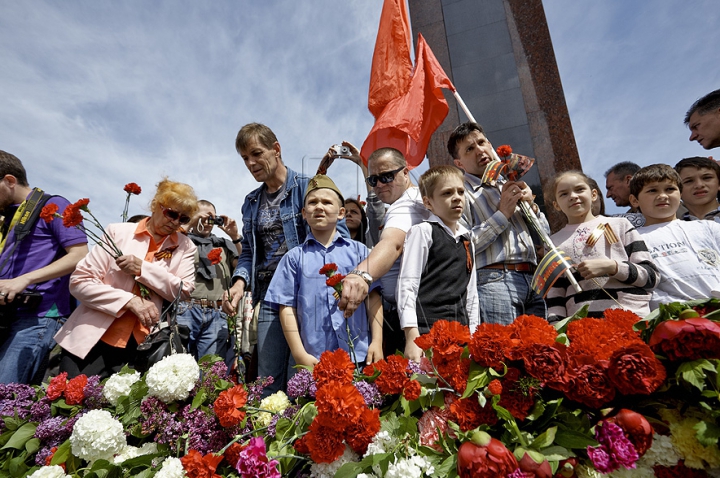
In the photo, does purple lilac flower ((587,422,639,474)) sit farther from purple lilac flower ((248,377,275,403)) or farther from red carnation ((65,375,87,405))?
red carnation ((65,375,87,405))

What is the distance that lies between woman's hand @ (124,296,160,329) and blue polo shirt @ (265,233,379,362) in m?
0.72

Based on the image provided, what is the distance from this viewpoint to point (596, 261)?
203cm

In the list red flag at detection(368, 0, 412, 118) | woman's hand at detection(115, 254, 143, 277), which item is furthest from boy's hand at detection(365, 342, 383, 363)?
red flag at detection(368, 0, 412, 118)

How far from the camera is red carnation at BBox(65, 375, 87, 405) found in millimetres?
1670

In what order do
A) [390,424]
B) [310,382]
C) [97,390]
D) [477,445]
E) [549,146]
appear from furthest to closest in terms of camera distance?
[549,146] → [97,390] → [310,382] → [390,424] → [477,445]

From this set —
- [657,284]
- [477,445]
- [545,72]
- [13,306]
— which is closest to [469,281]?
[657,284]

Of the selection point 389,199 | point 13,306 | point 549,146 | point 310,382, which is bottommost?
point 310,382

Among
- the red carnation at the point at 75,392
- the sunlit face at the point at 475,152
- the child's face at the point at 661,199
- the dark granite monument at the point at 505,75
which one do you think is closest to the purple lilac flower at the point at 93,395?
the red carnation at the point at 75,392

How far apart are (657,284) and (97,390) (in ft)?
9.60

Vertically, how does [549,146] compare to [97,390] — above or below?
above

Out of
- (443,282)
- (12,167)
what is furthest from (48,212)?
Answer: (443,282)

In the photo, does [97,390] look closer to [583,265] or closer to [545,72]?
[583,265]

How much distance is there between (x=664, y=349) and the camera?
935 millimetres

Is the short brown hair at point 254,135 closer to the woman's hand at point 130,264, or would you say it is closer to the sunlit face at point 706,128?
the woman's hand at point 130,264
